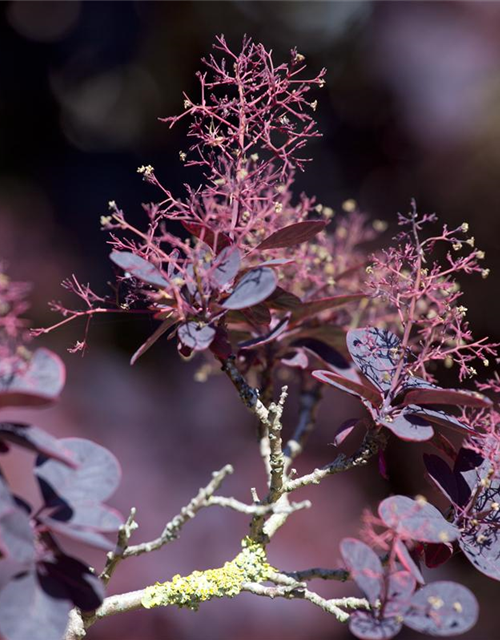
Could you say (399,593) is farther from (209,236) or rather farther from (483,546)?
(209,236)

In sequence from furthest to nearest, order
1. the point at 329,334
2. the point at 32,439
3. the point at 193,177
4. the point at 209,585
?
the point at 193,177 → the point at 329,334 → the point at 209,585 → the point at 32,439

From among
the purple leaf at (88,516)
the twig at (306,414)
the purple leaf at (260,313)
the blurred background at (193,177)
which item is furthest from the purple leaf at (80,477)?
the blurred background at (193,177)

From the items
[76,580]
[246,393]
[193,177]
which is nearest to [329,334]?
[246,393]

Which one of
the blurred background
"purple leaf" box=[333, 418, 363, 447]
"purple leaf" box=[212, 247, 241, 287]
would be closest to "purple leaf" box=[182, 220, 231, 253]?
"purple leaf" box=[212, 247, 241, 287]

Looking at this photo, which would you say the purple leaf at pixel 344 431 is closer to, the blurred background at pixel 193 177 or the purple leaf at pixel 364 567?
the purple leaf at pixel 364 567

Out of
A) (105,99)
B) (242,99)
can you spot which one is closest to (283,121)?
(242,99)

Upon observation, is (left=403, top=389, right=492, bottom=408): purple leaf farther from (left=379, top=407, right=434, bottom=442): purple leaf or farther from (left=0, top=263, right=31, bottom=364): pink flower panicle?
(left=0, top=263, right=31, bottom=364): pink flower panicle

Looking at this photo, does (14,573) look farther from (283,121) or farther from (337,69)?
(337,69)
